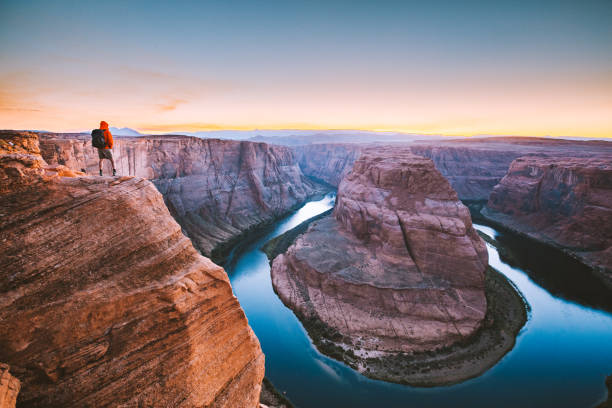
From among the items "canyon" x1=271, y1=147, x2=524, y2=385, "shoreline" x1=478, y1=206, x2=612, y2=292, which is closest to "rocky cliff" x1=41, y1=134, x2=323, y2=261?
"canyon" x1=271, y1=147, x2=524, y2=385

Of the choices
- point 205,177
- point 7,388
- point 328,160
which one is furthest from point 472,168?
point 7,388

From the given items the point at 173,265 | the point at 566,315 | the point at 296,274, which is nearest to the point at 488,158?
the point at 566,315

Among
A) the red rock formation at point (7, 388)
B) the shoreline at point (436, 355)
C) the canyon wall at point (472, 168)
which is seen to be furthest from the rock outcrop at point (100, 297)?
the canyon wall at point (472, 168)

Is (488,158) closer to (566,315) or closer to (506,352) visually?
(566,315)

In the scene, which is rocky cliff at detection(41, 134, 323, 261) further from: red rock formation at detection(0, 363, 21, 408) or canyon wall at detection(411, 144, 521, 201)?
canyon wall at detection(411, 144, 521, 201)

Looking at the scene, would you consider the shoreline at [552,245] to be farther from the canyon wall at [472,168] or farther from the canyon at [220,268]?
the canyon wall at [472,168]

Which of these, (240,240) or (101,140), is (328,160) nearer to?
(240,240)
